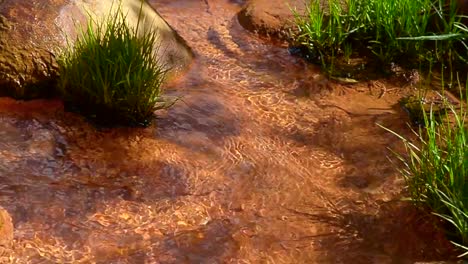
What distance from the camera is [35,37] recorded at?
4.05 meters

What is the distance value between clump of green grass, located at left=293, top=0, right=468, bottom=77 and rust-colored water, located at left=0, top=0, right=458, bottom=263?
330 millimetres

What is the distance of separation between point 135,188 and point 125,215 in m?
0.22

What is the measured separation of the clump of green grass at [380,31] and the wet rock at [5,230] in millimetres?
2418

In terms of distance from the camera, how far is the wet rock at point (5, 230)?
2.86 m

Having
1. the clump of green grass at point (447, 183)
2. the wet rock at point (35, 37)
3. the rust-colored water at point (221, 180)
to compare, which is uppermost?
the wet rock at point (35, 37)

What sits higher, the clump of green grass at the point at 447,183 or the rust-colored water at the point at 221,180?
the clump of green grass at the point at 447,183

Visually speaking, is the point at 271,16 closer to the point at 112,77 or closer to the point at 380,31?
the point at 380,31

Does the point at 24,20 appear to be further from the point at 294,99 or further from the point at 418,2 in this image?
the point at 418,2

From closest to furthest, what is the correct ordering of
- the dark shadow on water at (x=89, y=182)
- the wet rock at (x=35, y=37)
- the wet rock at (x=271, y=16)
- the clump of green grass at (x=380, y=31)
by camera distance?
the dark shadow on water at (x=89, y=182), the wet rock at (x=35, y=37), the clump of green grass at (x=380, y=31), the wet rock at (x=271, y=16)

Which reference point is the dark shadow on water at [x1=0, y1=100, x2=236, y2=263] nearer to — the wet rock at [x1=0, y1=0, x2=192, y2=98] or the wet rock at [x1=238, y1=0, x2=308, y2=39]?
the wet rock at [x1=0, y1=0, x2=192, y2=98]

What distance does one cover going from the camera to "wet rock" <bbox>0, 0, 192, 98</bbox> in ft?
13.1

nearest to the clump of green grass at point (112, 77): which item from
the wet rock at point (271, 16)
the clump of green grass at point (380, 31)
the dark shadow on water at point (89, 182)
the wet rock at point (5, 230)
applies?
the dark shadow on water at point (89, 182)

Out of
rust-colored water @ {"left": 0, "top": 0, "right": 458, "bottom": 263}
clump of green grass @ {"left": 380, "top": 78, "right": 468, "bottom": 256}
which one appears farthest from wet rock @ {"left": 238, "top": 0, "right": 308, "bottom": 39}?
clump of green grass @ {"left": 380, "top": 78, "right": 468, "bottom": 256}

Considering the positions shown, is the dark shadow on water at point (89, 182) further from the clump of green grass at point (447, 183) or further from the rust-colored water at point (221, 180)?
the clump of green grass at point (447, 183)
